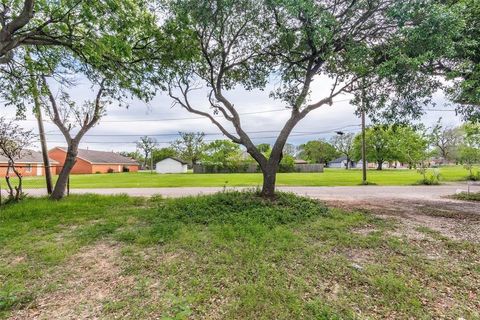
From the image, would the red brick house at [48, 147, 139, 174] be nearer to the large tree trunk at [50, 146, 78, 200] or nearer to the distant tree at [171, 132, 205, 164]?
the distant tree at [171, 132, 205, 164]

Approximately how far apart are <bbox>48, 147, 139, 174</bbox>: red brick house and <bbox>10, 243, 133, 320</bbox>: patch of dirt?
39.2 metres

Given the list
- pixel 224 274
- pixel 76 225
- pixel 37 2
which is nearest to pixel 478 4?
pixel 224 274

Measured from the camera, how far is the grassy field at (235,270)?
286 centimetres

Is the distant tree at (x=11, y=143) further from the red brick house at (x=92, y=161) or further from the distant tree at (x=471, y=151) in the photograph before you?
the red brick house at (x=92, y=161)

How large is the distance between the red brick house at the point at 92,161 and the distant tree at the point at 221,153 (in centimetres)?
1724

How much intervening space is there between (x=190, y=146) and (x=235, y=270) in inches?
2052

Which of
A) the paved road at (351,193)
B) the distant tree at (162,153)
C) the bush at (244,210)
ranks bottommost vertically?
the paved road at (351,193)

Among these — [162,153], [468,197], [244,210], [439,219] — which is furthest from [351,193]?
[162,153]

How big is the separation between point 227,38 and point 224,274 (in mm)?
6347

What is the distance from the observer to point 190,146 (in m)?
54.4

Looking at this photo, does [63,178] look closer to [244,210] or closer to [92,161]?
[244,210]

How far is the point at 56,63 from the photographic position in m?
6.98

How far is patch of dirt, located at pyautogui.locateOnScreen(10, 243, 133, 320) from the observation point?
2816mm

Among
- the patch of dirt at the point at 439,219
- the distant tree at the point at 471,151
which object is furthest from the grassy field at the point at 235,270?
the distant tree at the point at 471,151
